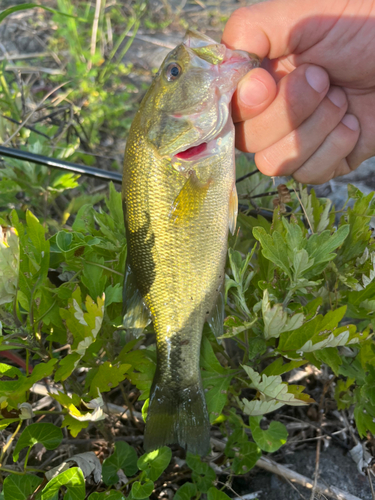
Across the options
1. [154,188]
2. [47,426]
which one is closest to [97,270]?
[154,188]

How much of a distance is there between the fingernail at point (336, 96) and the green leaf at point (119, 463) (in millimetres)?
2362

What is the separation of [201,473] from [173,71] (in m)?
2.07

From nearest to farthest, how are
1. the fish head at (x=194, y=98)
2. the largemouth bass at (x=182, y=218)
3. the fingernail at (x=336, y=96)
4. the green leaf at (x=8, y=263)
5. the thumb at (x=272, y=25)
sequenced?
the green leaf at (x=8, y=263) → the largemouth bass at (x=182, y=218) → the fish head at (x=194, y=98) → the thumb at (x=272, y=25) → the fingernail at (x=336, y=96)

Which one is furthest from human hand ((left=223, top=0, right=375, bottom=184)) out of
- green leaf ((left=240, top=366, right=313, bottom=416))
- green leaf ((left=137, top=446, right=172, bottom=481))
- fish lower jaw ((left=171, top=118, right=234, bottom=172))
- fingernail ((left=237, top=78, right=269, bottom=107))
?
green leaf ((left=137, top=446, right=172, bottom=481))

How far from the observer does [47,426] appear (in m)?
1.64

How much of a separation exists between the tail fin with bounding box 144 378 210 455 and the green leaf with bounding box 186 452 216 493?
0.43 feet

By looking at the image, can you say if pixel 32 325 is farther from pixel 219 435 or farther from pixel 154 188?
pixel 219 435

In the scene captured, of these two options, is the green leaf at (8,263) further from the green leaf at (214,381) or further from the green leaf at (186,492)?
the green leaf at (186,492)

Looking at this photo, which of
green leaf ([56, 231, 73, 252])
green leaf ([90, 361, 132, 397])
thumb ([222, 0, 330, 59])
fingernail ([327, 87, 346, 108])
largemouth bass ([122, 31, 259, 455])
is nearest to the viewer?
green leaf ([90, 361, 132, 397])

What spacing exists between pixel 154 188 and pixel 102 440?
139cm

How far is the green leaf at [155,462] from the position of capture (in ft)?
5.50

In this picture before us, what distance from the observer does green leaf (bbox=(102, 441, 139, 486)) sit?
5.84ft

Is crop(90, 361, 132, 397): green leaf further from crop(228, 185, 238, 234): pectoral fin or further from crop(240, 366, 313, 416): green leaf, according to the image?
crop(228, 185, 238, 234): pectoral fin

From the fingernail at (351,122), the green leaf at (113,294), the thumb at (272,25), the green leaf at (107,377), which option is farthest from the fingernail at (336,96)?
the green leaf at (107,377)
